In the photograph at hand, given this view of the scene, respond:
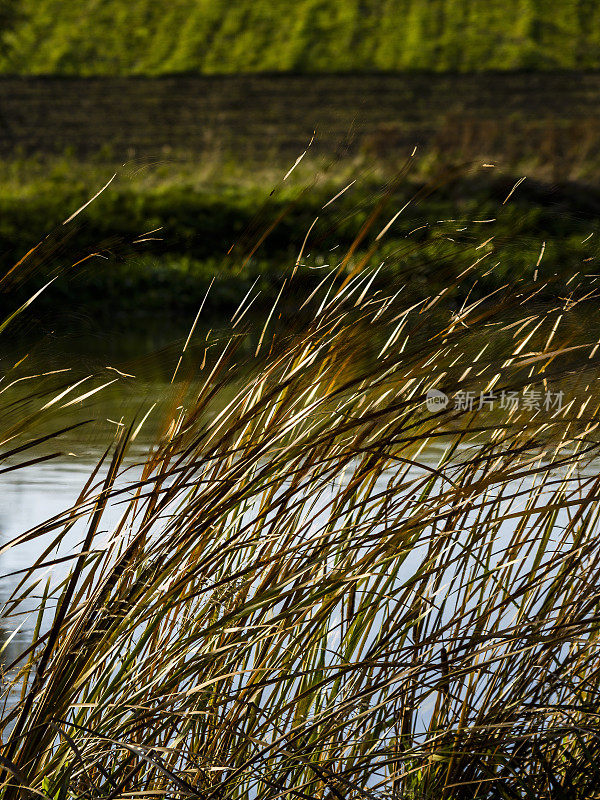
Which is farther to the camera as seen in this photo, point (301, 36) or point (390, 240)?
point (301, 36)

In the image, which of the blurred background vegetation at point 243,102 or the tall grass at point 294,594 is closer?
the tall grass at point 294,594

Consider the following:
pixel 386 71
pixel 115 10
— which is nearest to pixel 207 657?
pixel 386 71

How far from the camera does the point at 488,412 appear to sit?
4.32ft

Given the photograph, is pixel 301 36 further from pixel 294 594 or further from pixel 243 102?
pixel 294 594

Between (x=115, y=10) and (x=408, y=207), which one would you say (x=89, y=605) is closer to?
(x=408, y=207)

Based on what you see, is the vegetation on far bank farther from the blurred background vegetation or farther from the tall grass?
the tall grass

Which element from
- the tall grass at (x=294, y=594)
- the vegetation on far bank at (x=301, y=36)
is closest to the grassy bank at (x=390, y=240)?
the tall grass at (x=294, y=594)

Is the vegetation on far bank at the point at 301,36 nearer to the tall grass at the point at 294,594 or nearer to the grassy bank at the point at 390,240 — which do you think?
the grassy bank at the point at 390,240

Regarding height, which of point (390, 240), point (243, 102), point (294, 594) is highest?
point (243, 102)

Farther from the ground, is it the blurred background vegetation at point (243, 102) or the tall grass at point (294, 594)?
the blurred background vegetation at point (243, 102)

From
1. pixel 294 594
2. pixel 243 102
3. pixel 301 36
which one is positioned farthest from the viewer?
pixel 301 36

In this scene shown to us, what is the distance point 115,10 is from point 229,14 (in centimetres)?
252

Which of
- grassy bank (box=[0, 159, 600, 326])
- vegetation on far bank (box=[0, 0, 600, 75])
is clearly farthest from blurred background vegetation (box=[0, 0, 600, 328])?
grassy bank (box=[0, 159, 600, 326])

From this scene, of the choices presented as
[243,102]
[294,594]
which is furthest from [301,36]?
[294,594]
